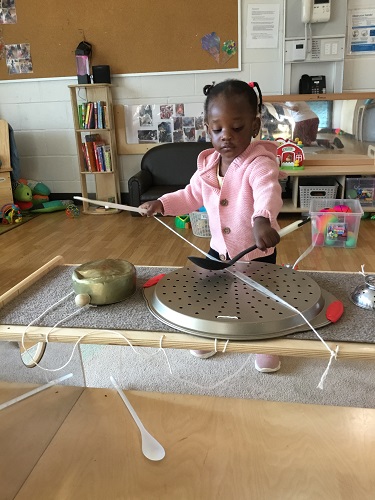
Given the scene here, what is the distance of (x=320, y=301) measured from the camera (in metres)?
0.74

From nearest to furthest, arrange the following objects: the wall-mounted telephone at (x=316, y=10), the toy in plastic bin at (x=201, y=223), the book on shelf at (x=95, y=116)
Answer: the toy in plastic bin at (x=201, y=223), the wall-mounted telephone at (x=316, y=10), the book on shelf at (x=95, y=116)

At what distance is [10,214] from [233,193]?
2.73 meters

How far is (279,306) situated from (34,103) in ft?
12.2

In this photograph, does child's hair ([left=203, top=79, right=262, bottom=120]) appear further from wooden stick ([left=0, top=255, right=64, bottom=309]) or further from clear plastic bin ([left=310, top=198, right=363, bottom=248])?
clear plastic bin ([left=310, top=198, right=363, bottom=248])

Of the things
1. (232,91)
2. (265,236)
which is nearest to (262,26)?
(232,91)

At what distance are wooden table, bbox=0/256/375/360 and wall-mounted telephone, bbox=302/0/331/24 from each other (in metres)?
3.19

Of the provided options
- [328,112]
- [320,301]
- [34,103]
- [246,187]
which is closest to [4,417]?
[320,301]

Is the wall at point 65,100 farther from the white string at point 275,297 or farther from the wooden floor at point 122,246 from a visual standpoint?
the white string at point 275,297

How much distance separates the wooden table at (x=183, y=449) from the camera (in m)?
0.81

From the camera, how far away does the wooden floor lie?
2.41 metres

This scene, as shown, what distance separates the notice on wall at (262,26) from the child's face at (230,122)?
2.62 metres

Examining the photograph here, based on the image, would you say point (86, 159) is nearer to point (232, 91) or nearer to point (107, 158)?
point (107, 158)

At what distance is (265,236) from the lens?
0.83 metres

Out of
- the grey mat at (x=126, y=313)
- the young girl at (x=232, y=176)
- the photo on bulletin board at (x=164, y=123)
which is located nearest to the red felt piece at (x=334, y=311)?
the grey mat at (x=126, y=313)
